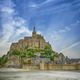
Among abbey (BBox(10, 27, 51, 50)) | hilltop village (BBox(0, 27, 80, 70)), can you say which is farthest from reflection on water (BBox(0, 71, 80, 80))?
abbey (BBox(10, 27, 51, 50))

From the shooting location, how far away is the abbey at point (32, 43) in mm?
3105

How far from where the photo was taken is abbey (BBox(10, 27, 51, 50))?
3.11 m

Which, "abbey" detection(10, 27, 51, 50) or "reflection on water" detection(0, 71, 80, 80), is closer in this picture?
"reflection on water" detection(0, 71, 80, 80)

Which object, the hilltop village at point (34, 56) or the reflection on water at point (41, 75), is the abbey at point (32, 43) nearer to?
the hilltop village at point (34, 56)

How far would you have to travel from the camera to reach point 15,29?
327 centimetres

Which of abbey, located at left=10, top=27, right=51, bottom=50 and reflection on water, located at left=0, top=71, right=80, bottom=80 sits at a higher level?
abbey, located at left=10, top=27, right=51, bottom=50

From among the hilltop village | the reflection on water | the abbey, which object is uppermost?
the abbey

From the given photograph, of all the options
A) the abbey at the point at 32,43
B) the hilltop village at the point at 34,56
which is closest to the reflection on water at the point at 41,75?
the hilltop village at the point at 34,56

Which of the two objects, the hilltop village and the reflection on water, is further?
the hilltop village

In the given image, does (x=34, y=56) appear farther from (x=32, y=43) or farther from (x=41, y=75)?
(x=41, y=75)

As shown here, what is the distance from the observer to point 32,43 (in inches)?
124

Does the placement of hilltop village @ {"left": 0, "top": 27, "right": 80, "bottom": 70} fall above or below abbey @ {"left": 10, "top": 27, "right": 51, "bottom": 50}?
below

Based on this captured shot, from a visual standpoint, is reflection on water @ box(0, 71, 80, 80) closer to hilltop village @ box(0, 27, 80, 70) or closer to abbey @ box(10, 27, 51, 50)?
hilltop village @ box(0, 27, 80, 70)

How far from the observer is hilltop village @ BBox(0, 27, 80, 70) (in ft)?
10.0
